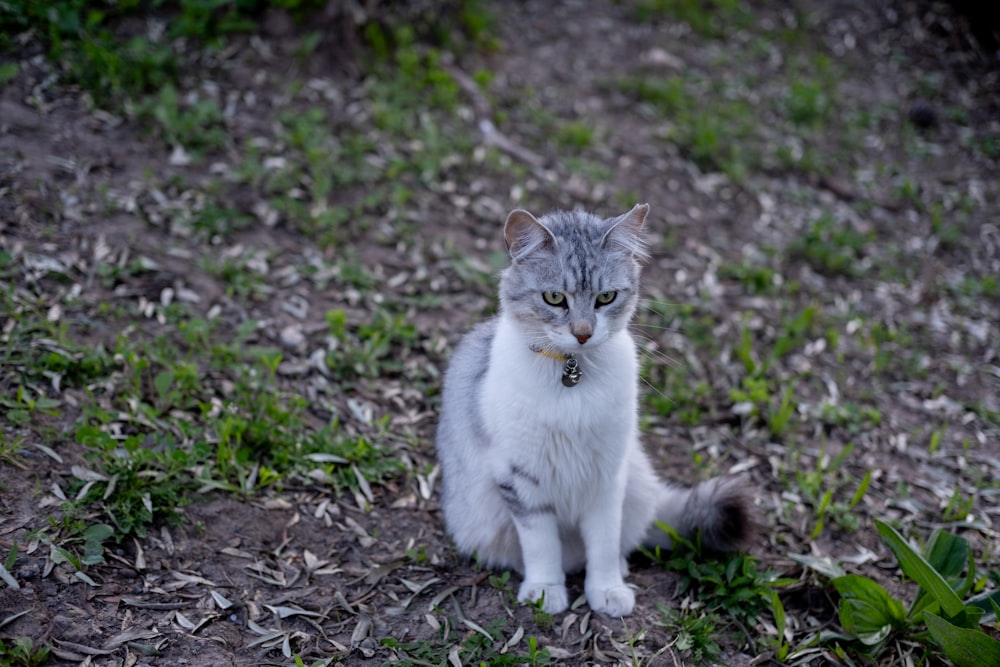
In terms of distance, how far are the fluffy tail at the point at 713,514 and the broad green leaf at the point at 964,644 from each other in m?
0.77

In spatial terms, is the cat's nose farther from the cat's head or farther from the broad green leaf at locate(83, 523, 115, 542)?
the broad green leaf at locate(83, 523, 115, 542)

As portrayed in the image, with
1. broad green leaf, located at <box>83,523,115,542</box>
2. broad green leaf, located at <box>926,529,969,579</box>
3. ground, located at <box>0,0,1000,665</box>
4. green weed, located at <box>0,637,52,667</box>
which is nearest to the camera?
green weed, located at <box>0,637,52,667</box>

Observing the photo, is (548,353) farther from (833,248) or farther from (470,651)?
(833,248)

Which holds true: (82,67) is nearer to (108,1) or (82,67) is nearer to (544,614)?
(108,1)

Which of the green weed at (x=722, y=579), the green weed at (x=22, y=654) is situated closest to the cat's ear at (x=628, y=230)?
the green weed at (x=722, y=579)

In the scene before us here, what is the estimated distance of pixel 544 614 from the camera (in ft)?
10.8

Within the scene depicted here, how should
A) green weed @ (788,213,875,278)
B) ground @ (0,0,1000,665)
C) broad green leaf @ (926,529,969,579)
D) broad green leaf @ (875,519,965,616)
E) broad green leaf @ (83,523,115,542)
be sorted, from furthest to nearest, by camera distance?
green weed @ (788,213,875,278), broad green leaf @ (926,529,969,579), ground @ (0,0,1000,665), broad green leaf @ (83,523,115,542), broad green leaf @ (875,519,965,616)

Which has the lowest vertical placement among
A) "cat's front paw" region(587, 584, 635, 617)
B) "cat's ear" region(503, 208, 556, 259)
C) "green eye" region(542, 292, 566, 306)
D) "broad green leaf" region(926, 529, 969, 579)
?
"cat's front paw" region(587, 584, 635, 617)

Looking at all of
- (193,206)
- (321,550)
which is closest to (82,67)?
(193,206)

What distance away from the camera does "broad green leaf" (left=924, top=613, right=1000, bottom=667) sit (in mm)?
2863

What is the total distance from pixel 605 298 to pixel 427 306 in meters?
2.26

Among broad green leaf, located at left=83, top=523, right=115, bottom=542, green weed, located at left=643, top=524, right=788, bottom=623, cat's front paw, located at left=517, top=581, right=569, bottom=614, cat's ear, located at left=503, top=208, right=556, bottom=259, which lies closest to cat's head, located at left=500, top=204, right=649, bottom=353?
cat's ear, located at left=503, top=208, right=556, bottom=259

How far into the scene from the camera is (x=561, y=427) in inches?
122

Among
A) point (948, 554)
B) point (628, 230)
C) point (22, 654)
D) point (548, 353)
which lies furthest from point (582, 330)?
point (22, 654)
